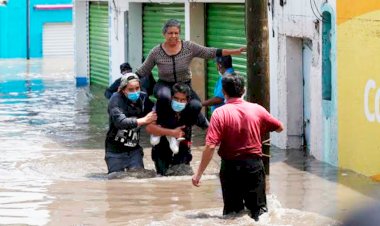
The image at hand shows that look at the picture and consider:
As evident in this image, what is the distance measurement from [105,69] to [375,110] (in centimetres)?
1629

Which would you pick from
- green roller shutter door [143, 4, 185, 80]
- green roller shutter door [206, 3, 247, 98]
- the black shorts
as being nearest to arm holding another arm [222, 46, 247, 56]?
the black shorts

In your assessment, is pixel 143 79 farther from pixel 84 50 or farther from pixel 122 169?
pixel 84 50

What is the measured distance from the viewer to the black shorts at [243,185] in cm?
930

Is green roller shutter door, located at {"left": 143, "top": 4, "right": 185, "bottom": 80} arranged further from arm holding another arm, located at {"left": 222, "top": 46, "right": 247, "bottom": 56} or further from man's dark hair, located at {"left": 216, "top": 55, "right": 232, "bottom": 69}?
arm holding another arm, located at {"left": 222, "top": 46, "right": 247, "bottom": 56}

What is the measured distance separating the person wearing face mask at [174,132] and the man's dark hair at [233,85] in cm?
265

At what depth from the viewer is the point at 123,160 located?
41.3 ft

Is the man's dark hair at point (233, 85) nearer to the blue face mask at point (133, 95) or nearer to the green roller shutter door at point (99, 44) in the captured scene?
the blue face mask at point (133, 95)

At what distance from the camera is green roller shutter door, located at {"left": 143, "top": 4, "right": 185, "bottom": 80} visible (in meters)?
21.6

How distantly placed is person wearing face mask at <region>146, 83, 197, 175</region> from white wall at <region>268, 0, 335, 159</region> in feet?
7.94

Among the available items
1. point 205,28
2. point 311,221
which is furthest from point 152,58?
point 205,28

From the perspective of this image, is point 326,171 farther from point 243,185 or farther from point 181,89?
point 243,185

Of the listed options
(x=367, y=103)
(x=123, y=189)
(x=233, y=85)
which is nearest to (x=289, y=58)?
(x=367, y=103)

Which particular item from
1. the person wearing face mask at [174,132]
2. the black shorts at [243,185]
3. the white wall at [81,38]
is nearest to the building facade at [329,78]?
the person wearing face mask at [174,132]

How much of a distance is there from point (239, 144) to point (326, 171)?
419 centimetres
